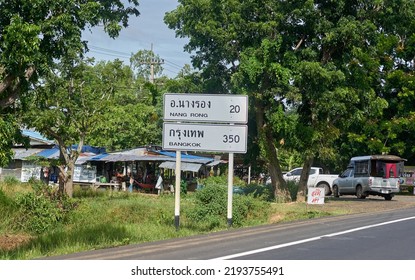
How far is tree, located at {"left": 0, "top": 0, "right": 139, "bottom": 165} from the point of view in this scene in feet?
46.7

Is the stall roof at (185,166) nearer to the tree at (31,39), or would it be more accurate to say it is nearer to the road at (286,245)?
the road at (286,245)

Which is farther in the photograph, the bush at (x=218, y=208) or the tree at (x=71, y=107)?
the tree at (x=71, y=107)

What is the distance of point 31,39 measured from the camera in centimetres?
1429

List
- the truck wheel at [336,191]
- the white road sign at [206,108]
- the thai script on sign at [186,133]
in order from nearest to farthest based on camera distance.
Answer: the white road sign at [206,108] → the thai script on sign at [186,133] → the truck wheel at [336,191]

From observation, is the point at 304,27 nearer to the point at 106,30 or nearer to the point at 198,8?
the point at 198,8

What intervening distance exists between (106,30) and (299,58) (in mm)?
11114

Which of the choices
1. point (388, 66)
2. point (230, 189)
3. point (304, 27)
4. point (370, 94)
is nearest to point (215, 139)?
point (230, 189)

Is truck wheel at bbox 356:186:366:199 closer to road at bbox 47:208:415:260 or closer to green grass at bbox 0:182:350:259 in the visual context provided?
green grass at bbox 0:182:350:259

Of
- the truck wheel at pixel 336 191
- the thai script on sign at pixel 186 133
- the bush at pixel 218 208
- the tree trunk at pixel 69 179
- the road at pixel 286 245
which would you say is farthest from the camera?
the truck wheel at pixel 336 191

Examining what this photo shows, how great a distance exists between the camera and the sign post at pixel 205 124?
18.8 m

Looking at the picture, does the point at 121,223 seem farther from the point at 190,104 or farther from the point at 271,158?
the point at 271,158

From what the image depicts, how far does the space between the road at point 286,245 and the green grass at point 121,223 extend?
1425 mm

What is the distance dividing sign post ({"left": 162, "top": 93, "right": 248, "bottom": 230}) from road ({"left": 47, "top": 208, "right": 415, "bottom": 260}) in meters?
2.57

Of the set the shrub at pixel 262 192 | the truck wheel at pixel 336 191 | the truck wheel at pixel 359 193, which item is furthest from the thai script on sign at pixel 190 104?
the truck wheel at pixel 336 191
